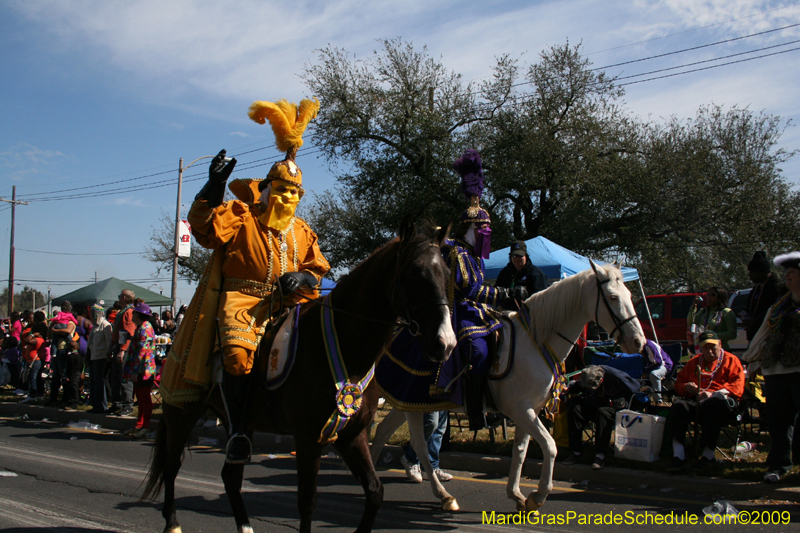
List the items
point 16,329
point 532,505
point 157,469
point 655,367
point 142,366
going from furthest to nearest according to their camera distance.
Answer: point 16,329 → point 142,366 → point 655,367 → point 532,505 → point 157,469

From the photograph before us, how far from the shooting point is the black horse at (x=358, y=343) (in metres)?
3.67

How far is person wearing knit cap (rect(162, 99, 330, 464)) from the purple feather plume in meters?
2.24

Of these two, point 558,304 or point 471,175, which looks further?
point 471,175

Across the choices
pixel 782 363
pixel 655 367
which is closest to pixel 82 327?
pixel 655 367

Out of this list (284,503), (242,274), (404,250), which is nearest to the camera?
(404,250)

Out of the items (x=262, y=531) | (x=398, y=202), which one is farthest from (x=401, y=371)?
(x=398, y=202)

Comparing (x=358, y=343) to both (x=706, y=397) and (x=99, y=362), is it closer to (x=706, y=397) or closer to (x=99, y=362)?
(x=706, y=397)

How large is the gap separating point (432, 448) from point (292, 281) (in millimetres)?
3047

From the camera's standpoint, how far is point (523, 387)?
5.43m

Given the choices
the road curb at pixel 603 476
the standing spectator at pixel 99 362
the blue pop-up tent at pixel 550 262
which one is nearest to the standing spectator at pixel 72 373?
the standing spectator at pixel 99 362

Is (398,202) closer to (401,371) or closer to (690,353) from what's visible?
(690,353)

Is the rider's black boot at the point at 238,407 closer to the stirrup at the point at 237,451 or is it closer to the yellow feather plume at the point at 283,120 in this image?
the stirrup at the point at 237,451

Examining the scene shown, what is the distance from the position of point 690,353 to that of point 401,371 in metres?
8.11

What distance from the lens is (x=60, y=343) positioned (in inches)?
500
